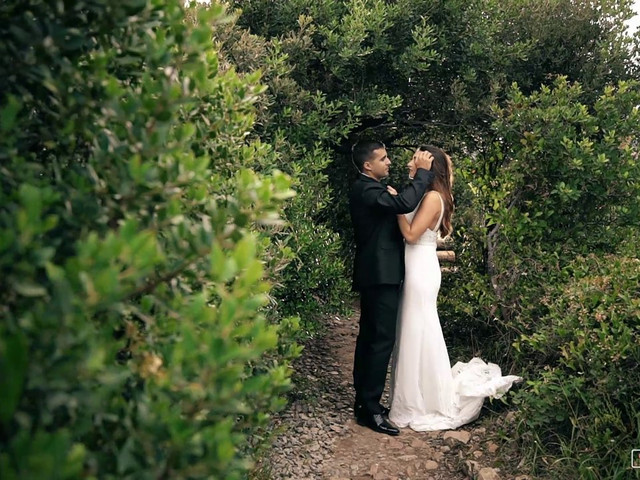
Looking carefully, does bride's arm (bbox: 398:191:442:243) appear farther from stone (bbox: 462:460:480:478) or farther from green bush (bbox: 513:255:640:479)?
stone (bbox: 462:460:480:478)

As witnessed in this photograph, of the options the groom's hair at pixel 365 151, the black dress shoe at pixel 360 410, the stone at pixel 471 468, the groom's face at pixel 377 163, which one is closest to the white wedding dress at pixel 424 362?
the black dress shoe at pixel 360 410

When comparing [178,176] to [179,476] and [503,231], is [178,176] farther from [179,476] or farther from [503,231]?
[503,231]

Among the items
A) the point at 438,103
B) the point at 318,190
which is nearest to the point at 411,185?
the point at 318,190

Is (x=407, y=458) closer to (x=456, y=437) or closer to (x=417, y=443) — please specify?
(x=417, y=443)

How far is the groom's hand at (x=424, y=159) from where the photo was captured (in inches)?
225

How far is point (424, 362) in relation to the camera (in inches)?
231

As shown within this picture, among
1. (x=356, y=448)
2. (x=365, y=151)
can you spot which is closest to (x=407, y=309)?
(x=356, y=448)

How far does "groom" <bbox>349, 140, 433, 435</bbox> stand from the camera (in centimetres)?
562

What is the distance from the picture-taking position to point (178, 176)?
73.4 inches

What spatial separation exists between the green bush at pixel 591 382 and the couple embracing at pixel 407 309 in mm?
726

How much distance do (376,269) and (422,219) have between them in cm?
60

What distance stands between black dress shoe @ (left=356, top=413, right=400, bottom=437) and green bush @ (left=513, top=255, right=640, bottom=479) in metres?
1.10

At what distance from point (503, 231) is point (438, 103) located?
73.2 inches

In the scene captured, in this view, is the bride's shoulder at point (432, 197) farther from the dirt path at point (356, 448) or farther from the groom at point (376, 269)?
the dirt path at point (356, 448)
